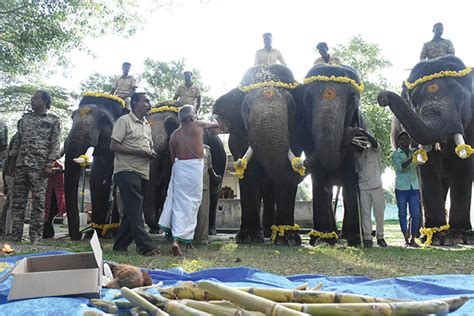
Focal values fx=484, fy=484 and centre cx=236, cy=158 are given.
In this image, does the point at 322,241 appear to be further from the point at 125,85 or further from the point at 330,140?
the point at 125,85

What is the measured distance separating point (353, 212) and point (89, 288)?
5365 mm

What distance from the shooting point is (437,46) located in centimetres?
941

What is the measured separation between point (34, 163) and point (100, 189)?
1661 mm

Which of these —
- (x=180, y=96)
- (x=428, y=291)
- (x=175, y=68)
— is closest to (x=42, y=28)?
(x=180, y=96)

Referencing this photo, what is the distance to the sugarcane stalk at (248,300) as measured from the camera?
203 cm

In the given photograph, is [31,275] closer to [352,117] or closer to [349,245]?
[349,245]

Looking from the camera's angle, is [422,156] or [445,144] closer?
[422,156]

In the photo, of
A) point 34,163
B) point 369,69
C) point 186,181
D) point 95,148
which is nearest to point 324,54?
point 186,181

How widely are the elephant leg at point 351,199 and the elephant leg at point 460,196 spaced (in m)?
1.63

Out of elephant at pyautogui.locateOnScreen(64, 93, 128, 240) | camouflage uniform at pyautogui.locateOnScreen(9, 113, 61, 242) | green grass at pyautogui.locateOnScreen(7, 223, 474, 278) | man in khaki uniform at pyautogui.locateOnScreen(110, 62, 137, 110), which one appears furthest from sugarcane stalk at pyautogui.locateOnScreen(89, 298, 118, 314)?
man in khaki uniform at pyautogui.locateOnScreen(110, 62, 137, 110)

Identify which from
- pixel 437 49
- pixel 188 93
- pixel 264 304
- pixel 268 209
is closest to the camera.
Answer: pixel 264 304

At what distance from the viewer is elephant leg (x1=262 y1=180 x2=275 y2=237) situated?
387 inches

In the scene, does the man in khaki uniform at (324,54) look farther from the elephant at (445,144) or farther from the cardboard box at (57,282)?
the cardboard box at (57,282)

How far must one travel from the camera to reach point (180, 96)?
11.1m
